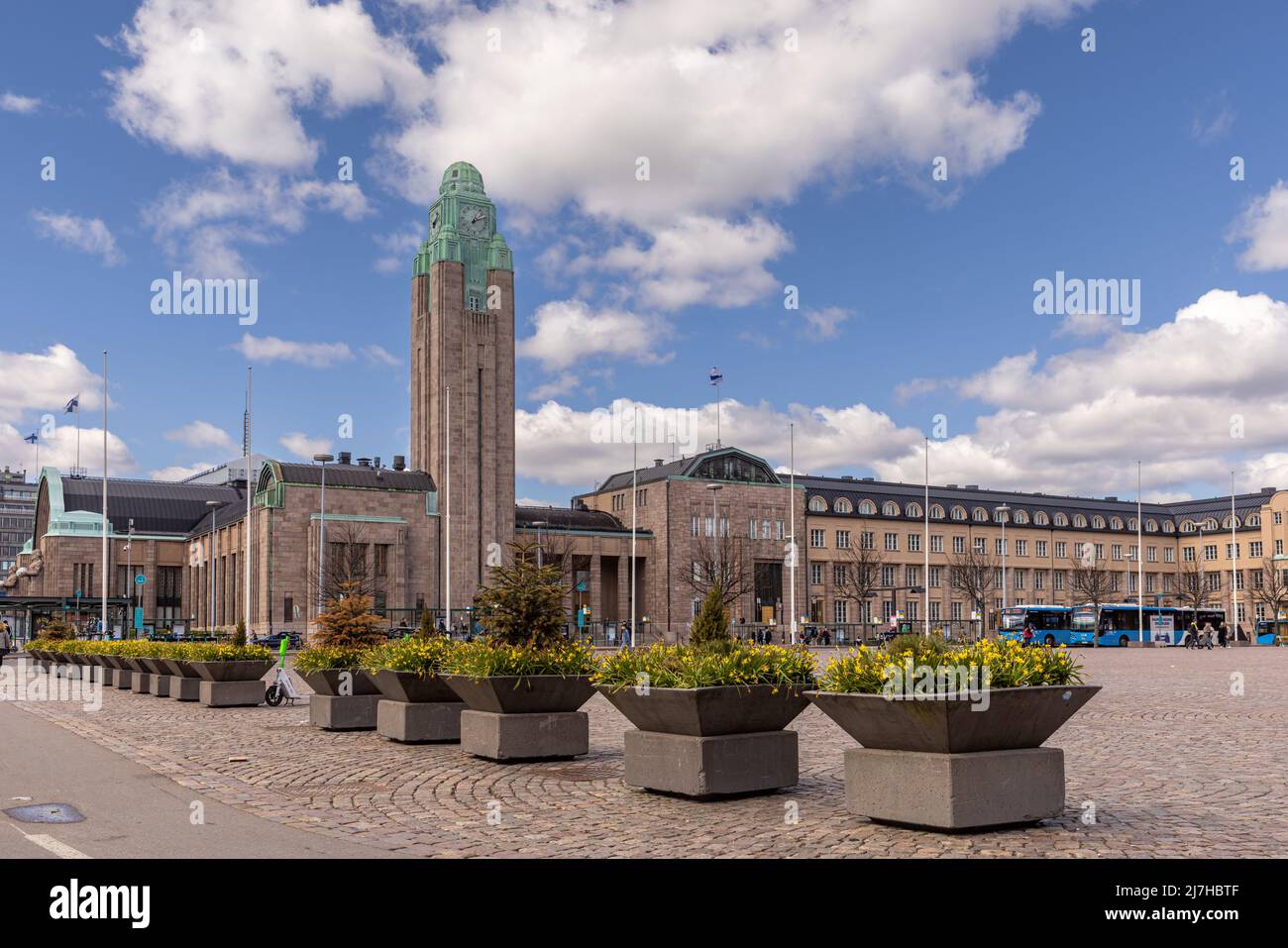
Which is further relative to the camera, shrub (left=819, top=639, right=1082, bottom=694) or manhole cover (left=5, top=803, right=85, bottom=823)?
manhole cover (left=5, top=803, right=85, bottom=823)

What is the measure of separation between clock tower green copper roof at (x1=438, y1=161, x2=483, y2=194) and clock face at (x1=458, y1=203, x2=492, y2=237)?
1729 mm

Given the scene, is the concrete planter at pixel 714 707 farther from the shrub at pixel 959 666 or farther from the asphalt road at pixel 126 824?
the asphalt road at pixel 126 824

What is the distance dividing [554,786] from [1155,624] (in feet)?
240

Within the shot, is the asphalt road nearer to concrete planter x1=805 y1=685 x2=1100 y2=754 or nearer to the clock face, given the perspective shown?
concrete planter x1=805 y1=685 x2=1100 y2=754

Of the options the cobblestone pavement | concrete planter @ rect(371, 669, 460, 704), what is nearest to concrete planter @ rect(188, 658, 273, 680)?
the cobblestone pavement

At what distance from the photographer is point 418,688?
15531 mm

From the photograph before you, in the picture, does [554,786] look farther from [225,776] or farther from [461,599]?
[461,599]

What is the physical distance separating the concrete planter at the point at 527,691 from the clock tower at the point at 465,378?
80979 millimetres

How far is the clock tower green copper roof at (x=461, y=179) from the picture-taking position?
336 feet

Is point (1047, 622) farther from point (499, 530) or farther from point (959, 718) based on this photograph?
point (959, 718)

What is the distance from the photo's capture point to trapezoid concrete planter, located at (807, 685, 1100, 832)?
8539mm

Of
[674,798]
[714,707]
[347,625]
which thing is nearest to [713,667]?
[714,707]

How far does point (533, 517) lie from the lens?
104438 millimetres
